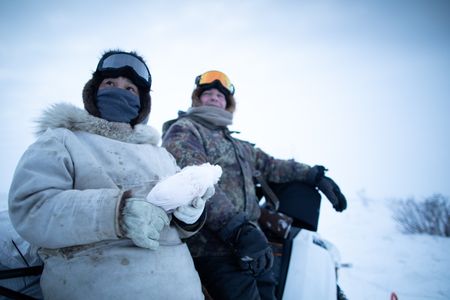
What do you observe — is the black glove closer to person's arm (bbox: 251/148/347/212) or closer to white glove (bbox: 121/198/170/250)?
white glove (bbox: 121/198/170/250)

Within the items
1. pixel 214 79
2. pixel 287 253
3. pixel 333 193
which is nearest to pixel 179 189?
pixel 287 253

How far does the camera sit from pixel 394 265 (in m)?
4.57

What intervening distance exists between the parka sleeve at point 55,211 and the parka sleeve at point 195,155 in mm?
833

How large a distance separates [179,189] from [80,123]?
781mm

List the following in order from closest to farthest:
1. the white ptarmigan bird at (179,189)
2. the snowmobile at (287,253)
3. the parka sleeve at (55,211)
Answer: the parka sleeve at (55,211), the white ptarmigan bird at (179,189), the snowmobile at (287,253)

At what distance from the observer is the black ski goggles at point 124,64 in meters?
1.73

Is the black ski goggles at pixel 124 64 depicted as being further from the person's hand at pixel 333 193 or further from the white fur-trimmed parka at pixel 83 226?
the person's hand at pixel 333 193

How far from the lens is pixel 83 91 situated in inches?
67.7

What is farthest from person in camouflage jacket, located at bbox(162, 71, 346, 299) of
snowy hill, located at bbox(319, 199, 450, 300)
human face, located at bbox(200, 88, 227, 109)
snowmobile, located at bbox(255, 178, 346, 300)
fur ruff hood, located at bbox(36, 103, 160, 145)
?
snowy hill, located at bbox(319, 199, 450, 300)

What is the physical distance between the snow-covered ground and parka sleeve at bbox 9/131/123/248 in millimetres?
1153

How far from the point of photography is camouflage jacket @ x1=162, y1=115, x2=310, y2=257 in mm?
1843

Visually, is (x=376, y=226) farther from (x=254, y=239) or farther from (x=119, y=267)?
(x=119, y=267)

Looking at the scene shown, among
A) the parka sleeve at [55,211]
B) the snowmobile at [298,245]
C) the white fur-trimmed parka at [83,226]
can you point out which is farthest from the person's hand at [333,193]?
the parka sleeve at [55,211]

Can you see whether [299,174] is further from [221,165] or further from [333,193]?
[221,165]
